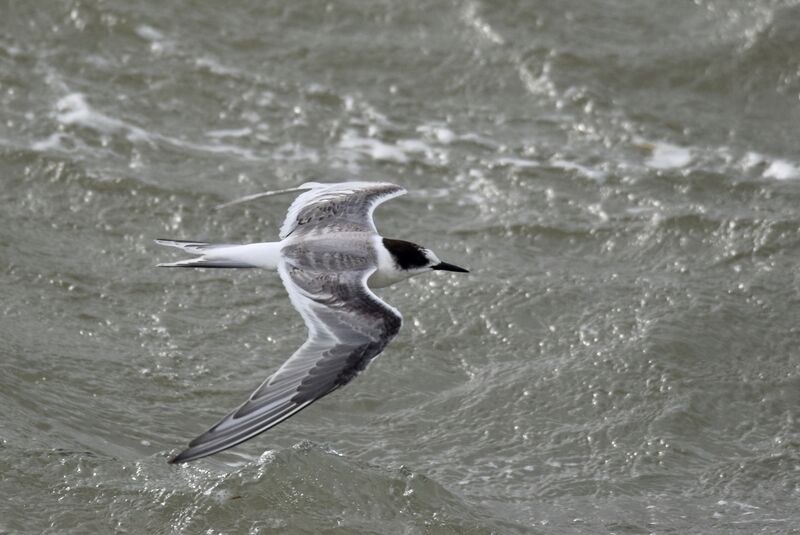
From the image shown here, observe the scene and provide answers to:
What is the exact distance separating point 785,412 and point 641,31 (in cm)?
470

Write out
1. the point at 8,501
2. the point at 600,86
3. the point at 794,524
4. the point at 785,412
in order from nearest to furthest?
the point at 8,501, the point at 794,524, the point at 785,412, the point at 600,86

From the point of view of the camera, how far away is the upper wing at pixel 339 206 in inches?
271

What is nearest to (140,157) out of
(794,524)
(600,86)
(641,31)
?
(600,86)

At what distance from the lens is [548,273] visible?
25.5 ft

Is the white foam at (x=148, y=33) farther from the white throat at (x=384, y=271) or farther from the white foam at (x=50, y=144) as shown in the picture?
the white throat at (x=384, y=271)

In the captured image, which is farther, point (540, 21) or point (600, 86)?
point (540, 21)

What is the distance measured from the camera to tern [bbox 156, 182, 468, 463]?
502 cm

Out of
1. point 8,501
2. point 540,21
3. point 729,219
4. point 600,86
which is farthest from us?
point 540,21

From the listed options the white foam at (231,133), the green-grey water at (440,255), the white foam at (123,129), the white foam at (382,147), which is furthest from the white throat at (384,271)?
the white foam at (231,133)

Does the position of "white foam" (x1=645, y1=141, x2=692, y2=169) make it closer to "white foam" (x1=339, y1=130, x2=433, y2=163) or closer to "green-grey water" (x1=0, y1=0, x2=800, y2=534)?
"green-grey water" (x1=0, y1=0, x2=800, y2=534)

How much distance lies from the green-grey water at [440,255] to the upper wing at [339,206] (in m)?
0.63

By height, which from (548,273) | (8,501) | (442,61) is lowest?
(8,501)

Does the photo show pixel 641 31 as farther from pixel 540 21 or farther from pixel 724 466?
pixel 724 466

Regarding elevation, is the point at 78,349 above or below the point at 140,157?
below
